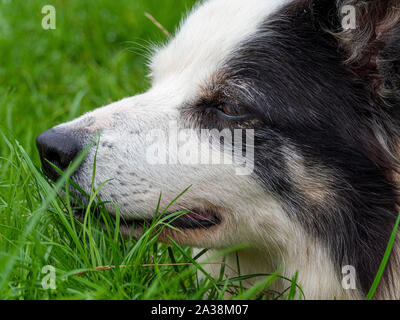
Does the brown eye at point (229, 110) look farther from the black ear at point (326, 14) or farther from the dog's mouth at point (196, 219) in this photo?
the black ear at point (326, 14)

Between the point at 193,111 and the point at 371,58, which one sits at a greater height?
the point at 371,58

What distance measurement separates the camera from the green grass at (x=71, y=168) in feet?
8.22

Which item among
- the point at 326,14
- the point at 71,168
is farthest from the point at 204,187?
the point at 326,14

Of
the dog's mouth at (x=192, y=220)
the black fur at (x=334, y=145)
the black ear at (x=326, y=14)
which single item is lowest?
the dog's mouth at (x=192, y=220)

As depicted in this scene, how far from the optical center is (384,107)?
8.93 ft

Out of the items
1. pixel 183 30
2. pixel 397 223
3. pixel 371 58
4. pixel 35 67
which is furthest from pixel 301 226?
pixel 35 67

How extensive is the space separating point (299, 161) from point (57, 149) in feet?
3.74

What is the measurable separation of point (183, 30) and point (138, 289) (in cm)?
150

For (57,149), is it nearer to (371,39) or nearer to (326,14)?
(326,14)

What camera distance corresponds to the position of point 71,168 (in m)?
2.47

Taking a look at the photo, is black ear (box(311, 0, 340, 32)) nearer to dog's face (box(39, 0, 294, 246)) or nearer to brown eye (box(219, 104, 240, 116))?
dog's face (box(39, 0, 294, 246))

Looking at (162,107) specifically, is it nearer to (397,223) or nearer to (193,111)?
(193,111)

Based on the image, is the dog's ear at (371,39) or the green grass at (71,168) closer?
the green grass at (71,168)

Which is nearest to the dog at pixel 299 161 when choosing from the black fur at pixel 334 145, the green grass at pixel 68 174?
the black fur at pixel 334 145
